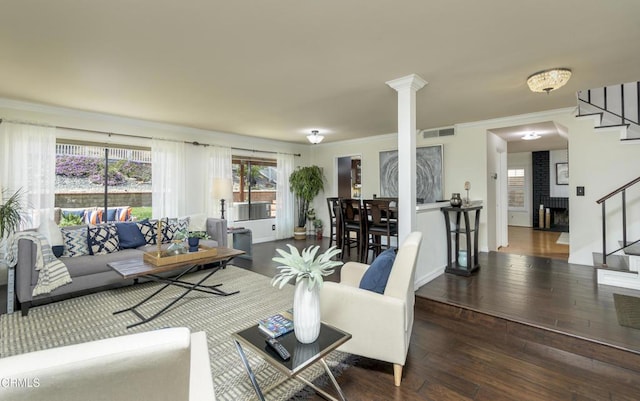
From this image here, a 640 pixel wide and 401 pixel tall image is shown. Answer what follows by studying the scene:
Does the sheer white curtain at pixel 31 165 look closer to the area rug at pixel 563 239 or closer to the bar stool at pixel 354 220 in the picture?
the bar stool at pixel 354 220

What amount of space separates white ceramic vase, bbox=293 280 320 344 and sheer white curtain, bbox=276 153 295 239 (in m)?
5.56

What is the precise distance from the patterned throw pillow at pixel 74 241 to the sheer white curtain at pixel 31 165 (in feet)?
2.47

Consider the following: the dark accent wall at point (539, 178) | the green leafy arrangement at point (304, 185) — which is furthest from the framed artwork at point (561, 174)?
the green leafy arrangement at point (304, 185)

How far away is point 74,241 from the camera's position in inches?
141

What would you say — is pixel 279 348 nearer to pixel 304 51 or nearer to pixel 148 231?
pixel 304 51

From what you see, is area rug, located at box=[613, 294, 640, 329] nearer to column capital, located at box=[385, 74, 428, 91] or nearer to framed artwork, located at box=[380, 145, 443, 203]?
column capital, located at box=[385, 74, 428, 91]

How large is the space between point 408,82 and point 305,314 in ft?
8.59

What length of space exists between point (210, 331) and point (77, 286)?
1893 mm

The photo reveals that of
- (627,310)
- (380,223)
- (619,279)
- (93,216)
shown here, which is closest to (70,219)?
(93,216)

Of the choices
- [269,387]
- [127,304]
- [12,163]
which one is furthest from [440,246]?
[12,163]

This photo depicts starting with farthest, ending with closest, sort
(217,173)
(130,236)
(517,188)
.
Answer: (517,188), (217,173), (130,236)

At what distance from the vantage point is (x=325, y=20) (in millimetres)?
2080

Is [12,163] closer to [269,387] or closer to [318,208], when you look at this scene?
[269,387]

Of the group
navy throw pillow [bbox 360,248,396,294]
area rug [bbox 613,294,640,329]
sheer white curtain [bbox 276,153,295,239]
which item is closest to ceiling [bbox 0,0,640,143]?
navy throw pillow [bbox 360,248,396,294]
